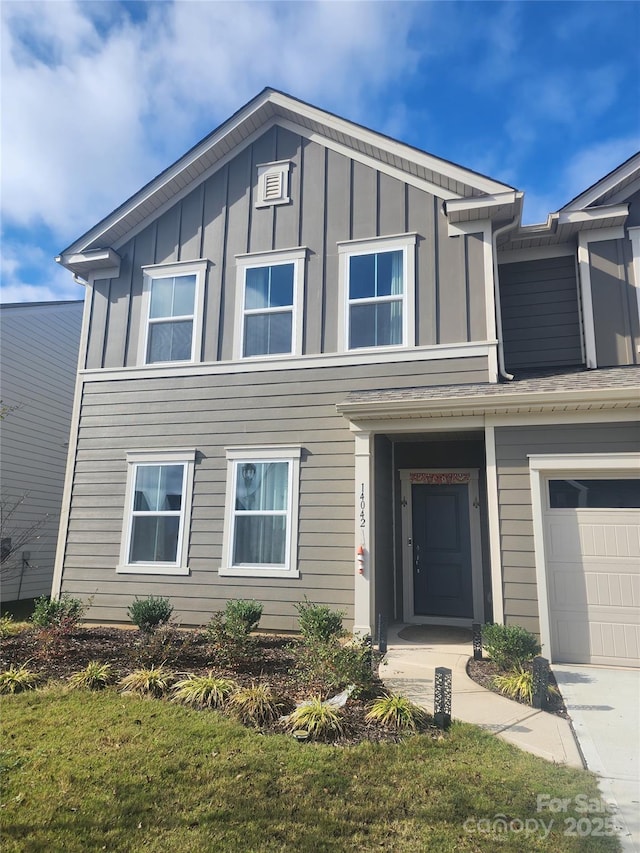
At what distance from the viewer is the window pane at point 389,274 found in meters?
8.55

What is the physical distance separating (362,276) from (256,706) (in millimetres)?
6444

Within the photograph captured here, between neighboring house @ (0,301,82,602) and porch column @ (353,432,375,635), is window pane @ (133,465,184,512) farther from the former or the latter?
neighboring house @ (0,301,82,602)

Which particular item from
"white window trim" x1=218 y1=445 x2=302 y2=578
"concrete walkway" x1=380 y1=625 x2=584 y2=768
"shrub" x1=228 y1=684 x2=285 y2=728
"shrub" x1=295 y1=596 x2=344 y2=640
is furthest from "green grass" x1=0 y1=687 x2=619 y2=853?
"white window trim" x1=218 y1=445 x2=302 y2=578

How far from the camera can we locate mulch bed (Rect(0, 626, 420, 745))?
529cm

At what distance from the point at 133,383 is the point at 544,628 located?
744 cm

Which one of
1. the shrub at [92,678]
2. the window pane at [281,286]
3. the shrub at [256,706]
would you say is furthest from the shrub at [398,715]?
the window pane at [281,286]

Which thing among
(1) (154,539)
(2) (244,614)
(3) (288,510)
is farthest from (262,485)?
(2) (244,614)

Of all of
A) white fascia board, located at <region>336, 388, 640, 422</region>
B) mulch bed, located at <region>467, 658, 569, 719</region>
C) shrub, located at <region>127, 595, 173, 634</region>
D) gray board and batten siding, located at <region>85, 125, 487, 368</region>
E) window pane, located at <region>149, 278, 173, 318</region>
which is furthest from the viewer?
window pane, located at <region>149, 278, 173, 318</region>

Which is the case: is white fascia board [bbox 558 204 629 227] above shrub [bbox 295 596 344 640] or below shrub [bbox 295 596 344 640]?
above

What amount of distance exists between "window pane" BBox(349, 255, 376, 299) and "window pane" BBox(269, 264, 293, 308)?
105cm

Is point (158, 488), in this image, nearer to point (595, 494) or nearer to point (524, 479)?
point (524, 479)

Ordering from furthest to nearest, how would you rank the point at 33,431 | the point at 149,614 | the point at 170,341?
1. the point at 33,431
2. the point at 170,341
3. the point at 149,614

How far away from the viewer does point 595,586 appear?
6.34 m

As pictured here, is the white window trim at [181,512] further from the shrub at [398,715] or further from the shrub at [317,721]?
the shrub at [398,715]
